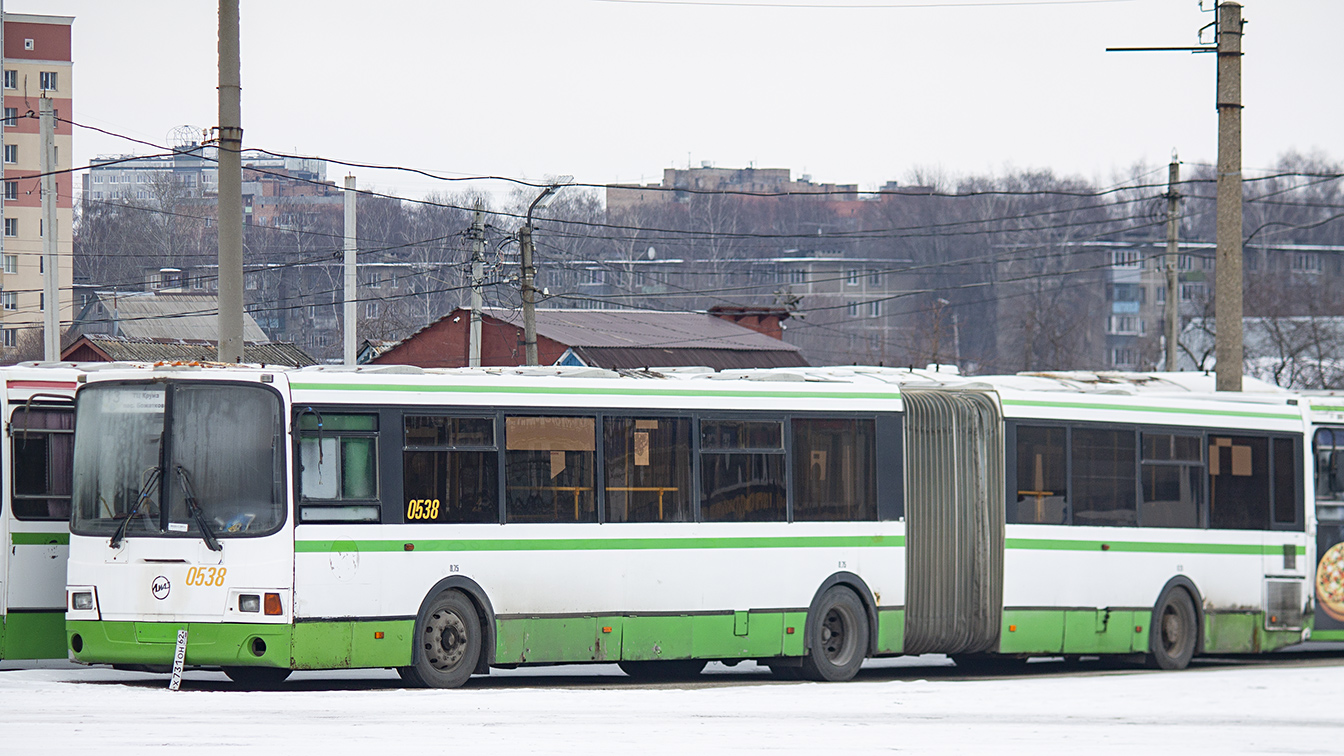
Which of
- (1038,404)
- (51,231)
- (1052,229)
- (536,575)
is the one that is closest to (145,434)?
(536,575)

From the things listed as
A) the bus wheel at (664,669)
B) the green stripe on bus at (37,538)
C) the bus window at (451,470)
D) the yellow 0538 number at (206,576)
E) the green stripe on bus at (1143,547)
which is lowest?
the bus wheel at (664,669)

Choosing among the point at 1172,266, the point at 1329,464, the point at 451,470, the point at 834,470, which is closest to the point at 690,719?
the point at 451,470

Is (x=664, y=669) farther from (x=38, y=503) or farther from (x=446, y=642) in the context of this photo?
(x=38, y=503)

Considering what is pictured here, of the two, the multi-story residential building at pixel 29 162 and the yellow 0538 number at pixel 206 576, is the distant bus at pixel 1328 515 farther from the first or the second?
the multi-story residential building at pixel 29 162

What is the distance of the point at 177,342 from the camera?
58875 millimetres

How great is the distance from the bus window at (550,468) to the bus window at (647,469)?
0.67 feet

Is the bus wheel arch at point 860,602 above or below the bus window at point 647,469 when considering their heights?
below

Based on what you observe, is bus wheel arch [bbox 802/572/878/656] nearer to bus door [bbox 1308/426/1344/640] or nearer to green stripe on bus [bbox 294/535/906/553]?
green stripe on bus [bbox 294/535/906/553]

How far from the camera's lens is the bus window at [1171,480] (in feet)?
61.7

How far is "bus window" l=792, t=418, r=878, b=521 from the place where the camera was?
16469mm

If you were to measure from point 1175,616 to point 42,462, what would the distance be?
12.5 m

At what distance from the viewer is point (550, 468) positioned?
49.1 ft

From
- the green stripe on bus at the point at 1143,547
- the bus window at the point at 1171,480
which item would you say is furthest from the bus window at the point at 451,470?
the bus window at the point at 1171,480

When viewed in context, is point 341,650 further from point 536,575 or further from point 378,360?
point 378,360
